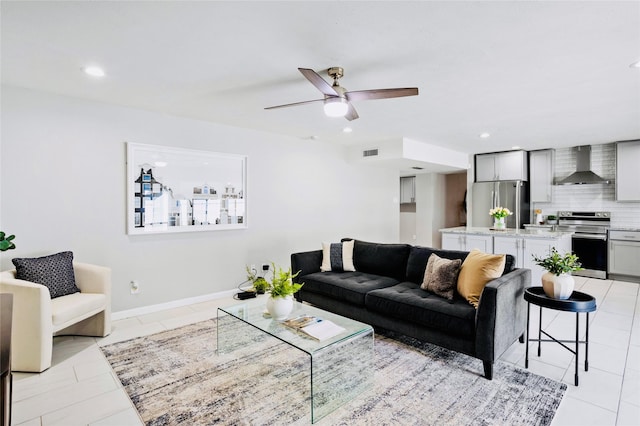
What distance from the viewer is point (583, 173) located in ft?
20.2

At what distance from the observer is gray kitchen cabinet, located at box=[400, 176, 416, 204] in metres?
8.73

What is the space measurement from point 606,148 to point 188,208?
7163 mm

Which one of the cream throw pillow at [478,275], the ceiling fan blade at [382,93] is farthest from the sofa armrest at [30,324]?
the cream throw pillow at [478,275]

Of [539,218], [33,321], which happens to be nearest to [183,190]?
[33,321]

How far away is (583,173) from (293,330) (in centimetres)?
647

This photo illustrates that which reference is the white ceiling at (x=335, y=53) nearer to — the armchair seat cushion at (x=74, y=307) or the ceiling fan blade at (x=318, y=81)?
the ceiling fan blade at (x=318, y=81)

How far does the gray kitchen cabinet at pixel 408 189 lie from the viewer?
873cm

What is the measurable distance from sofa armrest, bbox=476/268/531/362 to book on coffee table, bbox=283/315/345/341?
1.02m

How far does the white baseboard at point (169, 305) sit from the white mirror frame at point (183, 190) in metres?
0.89

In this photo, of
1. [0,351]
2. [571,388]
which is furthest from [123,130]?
[571,388]

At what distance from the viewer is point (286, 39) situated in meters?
2.27

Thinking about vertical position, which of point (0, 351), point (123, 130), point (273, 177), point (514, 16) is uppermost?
point (514, 16)

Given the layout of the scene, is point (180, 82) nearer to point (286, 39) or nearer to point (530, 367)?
point (286, 39)

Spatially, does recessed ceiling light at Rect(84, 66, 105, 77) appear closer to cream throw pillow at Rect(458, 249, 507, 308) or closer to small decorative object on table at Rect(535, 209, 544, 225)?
cream throw pillow at Rect(458, 249, 507, 308)
